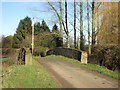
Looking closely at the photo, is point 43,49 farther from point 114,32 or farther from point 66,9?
point 114,32

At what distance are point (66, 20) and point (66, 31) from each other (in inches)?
62.3

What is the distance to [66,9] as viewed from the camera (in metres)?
25.2

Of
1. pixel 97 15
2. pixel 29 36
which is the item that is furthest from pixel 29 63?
pixel 29 36

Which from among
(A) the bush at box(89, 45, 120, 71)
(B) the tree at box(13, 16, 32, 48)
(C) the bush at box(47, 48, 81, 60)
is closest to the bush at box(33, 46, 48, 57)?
(B) the tree at box(13, 16, 32, 48)

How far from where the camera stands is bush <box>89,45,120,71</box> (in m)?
12.8

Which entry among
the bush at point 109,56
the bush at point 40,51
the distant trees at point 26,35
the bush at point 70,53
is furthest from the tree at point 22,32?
the bush at point 109,56

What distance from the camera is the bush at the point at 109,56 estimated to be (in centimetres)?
1281

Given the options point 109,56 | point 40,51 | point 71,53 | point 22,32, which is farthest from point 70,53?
point 22,32

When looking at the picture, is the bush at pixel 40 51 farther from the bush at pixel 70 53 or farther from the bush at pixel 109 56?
the bush at pixel 109 56

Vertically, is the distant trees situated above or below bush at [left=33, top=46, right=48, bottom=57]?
above

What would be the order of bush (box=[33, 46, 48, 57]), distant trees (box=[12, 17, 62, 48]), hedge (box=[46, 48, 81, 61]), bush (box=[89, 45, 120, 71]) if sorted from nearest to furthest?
bush (box=[89, 45, 120, 71]) → hedge (box=[46, 48, 81, 61]) → bush (box=[33, 46, 48, 57]) → distant trees (box=[12, 17, 62, 48])

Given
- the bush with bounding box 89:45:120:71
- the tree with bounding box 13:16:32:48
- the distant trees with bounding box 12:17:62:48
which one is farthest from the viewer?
the tree with bounding box 13:16:32:48

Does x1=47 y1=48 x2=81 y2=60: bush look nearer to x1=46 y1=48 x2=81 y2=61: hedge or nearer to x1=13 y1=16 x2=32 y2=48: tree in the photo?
x1=46 y1=48 x2=81 y2=61: hedge

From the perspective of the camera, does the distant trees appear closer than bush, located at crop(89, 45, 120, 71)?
No
